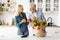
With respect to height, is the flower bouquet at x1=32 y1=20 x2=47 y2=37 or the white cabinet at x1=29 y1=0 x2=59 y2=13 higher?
the white cabinet at x1=29 y1=0 x2=59 y2=13

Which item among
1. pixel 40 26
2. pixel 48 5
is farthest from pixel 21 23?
pixel 48 5

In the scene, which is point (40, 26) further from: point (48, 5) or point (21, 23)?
point (48, 5)

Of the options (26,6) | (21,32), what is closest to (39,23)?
(21,32)

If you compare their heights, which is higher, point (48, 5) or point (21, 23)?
point (48, 5)

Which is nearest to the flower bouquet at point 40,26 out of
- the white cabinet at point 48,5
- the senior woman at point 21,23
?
the senior woman at point 21,23

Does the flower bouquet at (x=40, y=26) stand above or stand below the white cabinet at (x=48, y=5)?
below

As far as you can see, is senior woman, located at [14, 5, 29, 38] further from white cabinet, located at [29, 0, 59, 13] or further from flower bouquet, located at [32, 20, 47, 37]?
white cabinet, located at [29, 0, 59, 13]

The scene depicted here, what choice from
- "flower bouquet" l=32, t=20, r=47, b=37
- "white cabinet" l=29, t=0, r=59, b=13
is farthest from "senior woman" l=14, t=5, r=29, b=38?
"white cabinet" l=29, t=0, r=59, b=13

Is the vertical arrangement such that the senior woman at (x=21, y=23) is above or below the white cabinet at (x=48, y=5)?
below

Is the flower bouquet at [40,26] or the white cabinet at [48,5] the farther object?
the white cabinet at [48,5]

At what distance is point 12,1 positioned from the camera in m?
8.06

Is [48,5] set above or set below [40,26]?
above

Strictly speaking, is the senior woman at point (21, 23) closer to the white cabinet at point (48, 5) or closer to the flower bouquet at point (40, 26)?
the flower bouquet at point (40, 26)

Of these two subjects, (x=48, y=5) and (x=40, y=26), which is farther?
(x=48, y=5)
